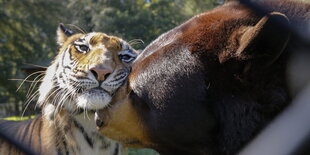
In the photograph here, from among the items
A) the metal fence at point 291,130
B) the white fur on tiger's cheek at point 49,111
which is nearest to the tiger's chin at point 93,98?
the white fur on tiger's cheek at point 49,111

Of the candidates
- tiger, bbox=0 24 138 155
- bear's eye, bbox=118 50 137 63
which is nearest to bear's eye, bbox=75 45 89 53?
tiger, bbox=0 24 138 155

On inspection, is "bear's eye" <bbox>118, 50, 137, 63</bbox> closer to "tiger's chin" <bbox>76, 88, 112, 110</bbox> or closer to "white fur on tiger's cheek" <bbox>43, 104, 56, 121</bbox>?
"tiger's chin" <bbox>76, 88, 112, 110</bbox>

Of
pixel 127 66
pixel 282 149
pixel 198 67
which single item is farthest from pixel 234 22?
pixel 127 66

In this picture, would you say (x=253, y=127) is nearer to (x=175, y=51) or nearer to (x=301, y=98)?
(x=301, y=98)

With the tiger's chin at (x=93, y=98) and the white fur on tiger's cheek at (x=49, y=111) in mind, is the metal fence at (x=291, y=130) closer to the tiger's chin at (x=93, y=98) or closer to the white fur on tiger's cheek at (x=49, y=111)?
the tiger's chin at (x=93, y=98)

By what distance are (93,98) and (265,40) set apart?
1247mm

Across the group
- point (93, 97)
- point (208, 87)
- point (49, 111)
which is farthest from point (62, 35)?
point (208, 87)

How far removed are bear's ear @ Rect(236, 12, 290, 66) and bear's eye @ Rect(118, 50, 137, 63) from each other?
1242 millimetres

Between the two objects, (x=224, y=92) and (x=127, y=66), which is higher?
(x=224, y=92)

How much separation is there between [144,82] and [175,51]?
0.64 ft

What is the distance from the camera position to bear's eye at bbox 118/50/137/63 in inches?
102

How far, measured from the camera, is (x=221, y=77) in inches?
60.3

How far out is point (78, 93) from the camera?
7.91 feet

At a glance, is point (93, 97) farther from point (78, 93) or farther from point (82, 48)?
point (82, 48)
